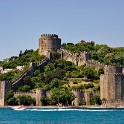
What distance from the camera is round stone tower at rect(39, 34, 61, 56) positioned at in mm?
118875

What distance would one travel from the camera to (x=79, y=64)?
114 meters

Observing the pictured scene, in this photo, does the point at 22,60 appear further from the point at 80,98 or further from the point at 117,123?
the point at 117,123

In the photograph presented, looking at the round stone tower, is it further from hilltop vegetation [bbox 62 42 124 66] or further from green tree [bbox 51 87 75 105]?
green tree [bbox 51 87 75 105]

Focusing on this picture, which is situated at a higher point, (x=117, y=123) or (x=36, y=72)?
(x=36, y=72)

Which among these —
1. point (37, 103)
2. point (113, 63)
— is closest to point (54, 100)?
point (37, 103)

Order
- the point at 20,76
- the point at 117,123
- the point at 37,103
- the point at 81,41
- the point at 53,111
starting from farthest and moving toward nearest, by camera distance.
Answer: the point at 81,41
the point at 20,76
the point at 37,103
the point at 53,111
the point at 117,123

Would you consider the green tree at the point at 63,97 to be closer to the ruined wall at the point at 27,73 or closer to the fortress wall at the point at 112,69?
the fortress wall at the point at 112,69

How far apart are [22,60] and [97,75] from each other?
17677 mm

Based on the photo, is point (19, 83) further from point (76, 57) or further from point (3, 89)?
point (76, 57)

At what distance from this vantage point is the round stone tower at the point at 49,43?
118875 mm

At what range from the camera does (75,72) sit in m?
111

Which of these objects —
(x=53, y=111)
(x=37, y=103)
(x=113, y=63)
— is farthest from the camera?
(x=113, y=63)

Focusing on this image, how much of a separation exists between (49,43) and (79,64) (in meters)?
7.62

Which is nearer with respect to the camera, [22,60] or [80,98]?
[80,98]
